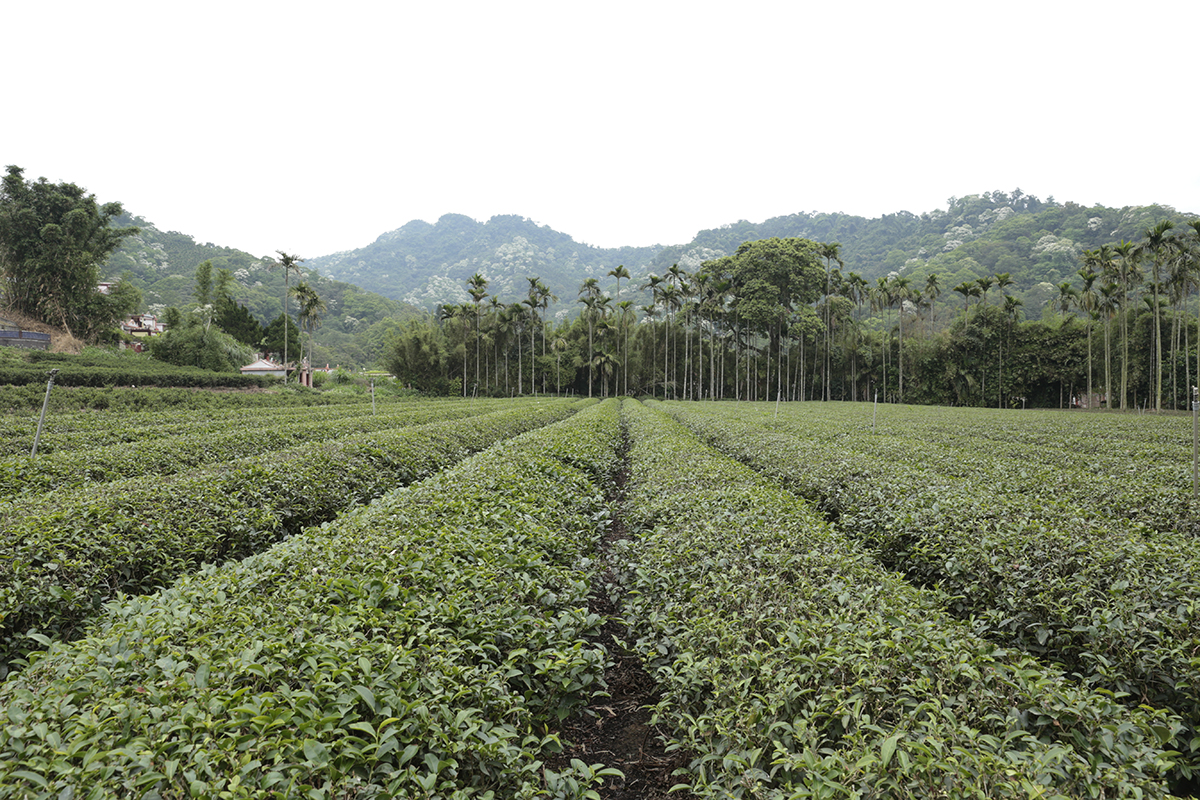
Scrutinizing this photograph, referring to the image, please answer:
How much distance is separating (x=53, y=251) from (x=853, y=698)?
5528 cm

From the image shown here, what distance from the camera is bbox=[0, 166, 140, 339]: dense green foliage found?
3781cm

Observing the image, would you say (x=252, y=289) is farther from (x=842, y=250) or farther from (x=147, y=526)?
(x=842, y=250)

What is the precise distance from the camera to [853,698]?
7.45 feet

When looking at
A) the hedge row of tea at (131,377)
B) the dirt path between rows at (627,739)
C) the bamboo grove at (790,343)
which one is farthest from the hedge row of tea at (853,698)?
the bamboo grove at (790,343)

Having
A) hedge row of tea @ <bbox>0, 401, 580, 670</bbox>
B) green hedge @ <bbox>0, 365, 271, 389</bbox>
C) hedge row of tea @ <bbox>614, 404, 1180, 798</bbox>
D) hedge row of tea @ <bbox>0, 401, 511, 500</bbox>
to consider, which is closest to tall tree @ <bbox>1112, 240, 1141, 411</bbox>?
Result: hedge row of tea @ <bbox>614, 404, 1180, 798</bbox>

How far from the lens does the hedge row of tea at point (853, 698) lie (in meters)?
1.92

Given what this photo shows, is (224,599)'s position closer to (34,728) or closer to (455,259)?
(34,728)

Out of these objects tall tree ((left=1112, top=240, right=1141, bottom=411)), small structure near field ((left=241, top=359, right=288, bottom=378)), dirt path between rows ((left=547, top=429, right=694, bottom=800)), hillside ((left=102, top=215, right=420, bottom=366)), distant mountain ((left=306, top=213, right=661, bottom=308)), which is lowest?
dirt path between rows ((left=547, top=429, right=694, bottom=800))

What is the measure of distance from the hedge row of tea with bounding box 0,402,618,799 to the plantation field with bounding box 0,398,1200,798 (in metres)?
0.02

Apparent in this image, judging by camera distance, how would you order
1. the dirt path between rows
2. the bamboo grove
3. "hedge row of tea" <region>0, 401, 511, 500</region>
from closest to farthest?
the dirt path between rows, "hedge row of tea" <region>0, 401, 511, 500</region>, the bamboo grove

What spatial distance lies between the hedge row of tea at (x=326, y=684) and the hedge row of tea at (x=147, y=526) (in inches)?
28.8

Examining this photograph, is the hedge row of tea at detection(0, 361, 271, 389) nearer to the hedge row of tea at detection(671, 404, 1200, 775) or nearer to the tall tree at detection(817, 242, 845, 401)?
the hedge row of tea at detection(671, 404, 1200, 775)

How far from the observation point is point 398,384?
180 ft

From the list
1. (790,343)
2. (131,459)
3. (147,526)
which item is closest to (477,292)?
(790,343)
